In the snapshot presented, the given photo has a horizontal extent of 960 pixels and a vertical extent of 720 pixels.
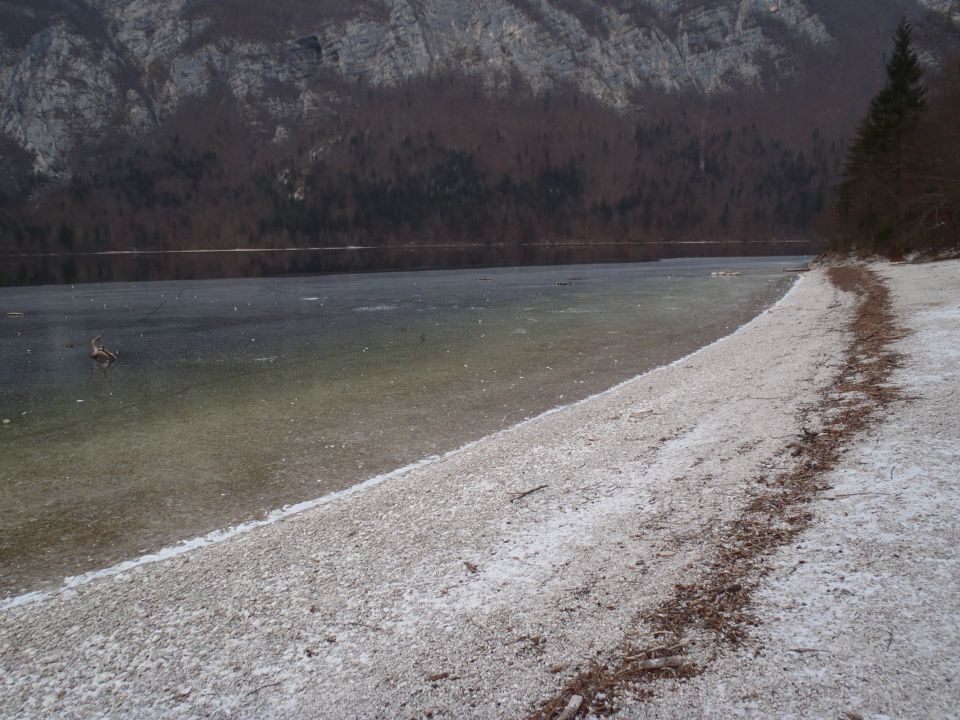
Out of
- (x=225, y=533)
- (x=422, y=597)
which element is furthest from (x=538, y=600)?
(x=225, y=533)

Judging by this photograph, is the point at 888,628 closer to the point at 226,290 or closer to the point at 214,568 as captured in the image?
the point at 214,568

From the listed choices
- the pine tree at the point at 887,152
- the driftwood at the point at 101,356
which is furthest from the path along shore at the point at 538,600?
the pine tree at the point at 887,152

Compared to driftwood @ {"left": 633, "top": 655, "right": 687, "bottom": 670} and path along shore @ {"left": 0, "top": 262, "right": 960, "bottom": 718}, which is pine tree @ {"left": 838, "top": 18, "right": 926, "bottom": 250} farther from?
driftwood @ {"left": 633, "top": 655, "right": 687, "bottom": 670}

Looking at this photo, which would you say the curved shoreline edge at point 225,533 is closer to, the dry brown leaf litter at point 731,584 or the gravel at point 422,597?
the gravel at point 422,597

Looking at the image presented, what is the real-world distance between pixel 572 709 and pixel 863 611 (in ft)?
9.19

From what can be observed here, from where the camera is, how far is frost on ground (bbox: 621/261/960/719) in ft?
13.6

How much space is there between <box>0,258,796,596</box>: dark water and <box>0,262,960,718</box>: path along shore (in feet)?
6.31

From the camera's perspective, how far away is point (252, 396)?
17500 mm

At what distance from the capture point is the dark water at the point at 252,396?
10.1 m

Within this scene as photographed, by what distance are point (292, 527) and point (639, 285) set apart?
161 feet

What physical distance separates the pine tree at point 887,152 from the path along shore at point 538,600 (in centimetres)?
4777

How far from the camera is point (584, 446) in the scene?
1123 cm

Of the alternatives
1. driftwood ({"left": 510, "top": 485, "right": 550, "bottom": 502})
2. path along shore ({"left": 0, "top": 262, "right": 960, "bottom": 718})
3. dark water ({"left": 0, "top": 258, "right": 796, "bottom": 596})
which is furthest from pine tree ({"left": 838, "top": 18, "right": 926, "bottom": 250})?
driftwood ({"left": 510, "top": 485, "right": 550, "bottom": 502})

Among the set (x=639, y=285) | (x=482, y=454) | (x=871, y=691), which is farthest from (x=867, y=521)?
(x=639, y=285)
